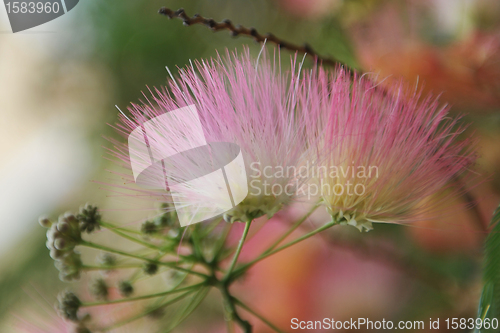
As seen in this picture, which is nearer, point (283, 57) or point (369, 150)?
point (369, 150)

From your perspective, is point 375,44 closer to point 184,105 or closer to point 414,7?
point 414,7

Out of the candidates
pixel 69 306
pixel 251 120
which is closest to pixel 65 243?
pixel 69 306

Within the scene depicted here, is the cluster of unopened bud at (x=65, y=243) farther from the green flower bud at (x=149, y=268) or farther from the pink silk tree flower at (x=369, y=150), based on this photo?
the pink silk tree flower at (x=369, y=150)

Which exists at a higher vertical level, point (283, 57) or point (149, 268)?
point (283, 57)

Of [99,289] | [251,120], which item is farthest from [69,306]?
[251,120]

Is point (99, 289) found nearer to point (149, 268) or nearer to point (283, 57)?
point (149, 268)

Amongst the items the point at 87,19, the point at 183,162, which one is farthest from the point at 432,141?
the point at 87,19
